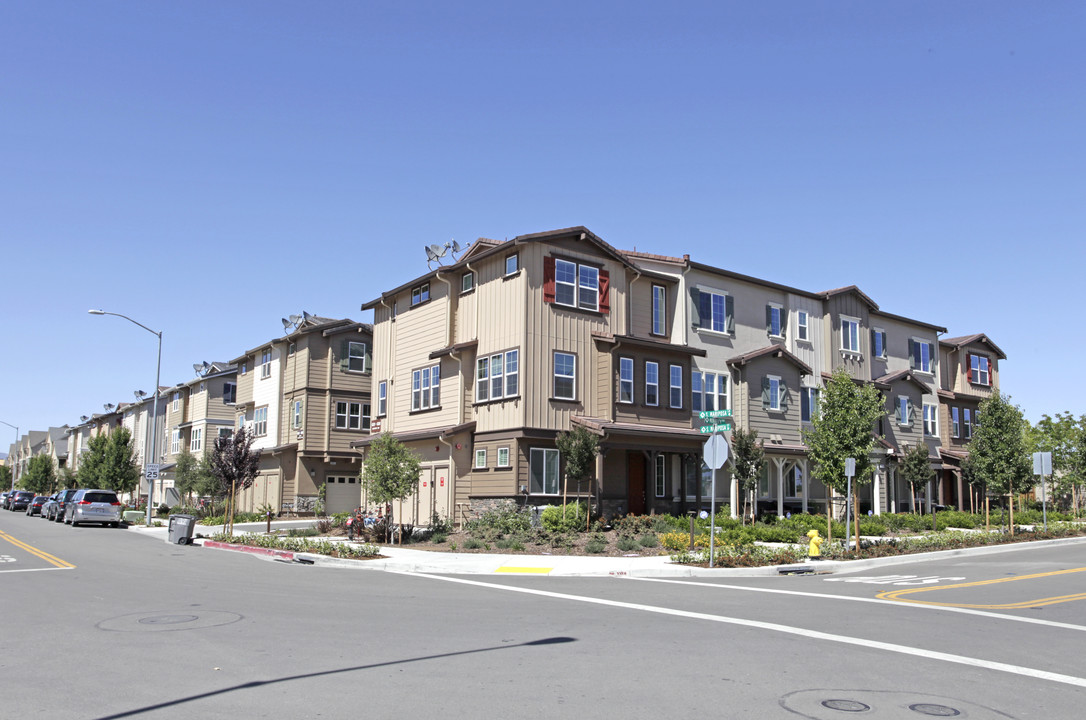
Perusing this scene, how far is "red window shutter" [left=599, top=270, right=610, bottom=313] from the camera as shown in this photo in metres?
30.8

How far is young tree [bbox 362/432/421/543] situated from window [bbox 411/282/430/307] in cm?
1066

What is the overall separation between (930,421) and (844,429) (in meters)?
25.8

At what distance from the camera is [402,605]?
13.0 meters

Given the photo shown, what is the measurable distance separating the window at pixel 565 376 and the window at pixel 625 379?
167cm

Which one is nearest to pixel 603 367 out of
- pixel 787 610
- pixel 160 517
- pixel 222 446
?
pixel 222 446

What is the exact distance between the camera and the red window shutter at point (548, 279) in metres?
29.2

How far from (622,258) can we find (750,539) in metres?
11.9

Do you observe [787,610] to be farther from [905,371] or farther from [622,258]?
[905,371]

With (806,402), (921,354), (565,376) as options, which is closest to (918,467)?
(806,402)

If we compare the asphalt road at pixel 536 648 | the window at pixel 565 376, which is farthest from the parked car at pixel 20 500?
the asphalt road at pixel 536 648

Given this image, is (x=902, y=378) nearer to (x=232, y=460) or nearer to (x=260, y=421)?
(x=232, y=460)

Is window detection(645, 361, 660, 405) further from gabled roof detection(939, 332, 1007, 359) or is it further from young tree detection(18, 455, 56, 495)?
young tree detection(18, 455, 56, 495)

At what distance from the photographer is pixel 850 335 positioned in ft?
136

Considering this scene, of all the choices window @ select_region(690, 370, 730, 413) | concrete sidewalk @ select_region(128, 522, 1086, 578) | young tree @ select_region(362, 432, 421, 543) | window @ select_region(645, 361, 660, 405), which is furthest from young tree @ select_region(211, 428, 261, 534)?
window @ select_region(690, 370, 730, 413)
